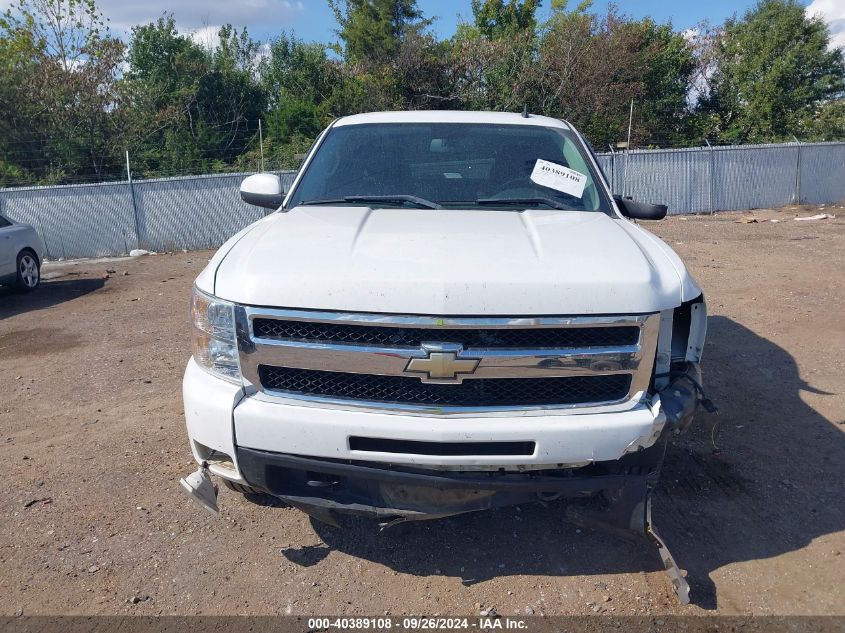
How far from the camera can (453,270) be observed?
8.95 feet

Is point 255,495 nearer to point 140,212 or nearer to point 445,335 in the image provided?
point 445,335

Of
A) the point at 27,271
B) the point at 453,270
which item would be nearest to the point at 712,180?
the point at 27,271

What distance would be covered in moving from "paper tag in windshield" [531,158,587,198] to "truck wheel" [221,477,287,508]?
2242mm

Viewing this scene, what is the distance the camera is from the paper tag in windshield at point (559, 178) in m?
4.02

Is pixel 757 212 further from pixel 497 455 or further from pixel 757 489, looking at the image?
pixel 497 455

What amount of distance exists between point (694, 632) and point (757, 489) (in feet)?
4.39

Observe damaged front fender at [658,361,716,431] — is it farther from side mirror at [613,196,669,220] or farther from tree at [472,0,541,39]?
tree at [472,0,541,39]

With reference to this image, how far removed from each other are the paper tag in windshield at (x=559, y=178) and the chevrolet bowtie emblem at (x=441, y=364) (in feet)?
5.64

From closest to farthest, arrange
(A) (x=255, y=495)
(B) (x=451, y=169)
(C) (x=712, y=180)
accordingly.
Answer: (A) (x=255, y=495) → (B) (x=451, y=169) → (C) (x=712, y=180)

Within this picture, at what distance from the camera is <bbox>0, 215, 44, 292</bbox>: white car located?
1021cm

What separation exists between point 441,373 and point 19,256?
A: 10027 mm

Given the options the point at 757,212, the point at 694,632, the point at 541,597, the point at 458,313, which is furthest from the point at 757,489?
the point at 757,212

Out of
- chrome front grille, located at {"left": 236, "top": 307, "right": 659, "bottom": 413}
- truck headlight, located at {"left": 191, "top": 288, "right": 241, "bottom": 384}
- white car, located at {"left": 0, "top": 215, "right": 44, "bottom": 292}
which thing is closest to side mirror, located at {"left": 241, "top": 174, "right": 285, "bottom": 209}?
truck headlight, located at {"left": 191, "top": 288, "right": 241, "bottom": 384}

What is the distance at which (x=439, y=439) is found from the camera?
104 inches
